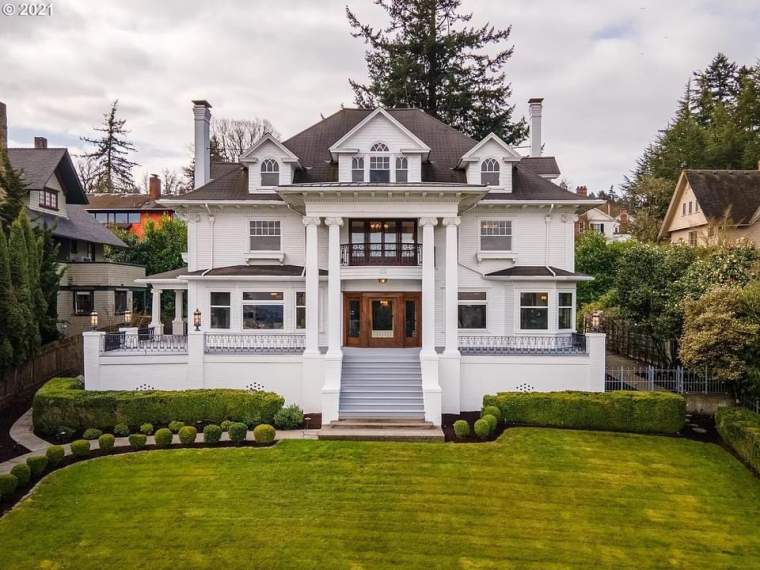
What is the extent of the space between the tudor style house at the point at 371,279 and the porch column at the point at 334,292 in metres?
0.05

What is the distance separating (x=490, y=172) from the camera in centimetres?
1902

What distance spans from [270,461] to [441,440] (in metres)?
4.92

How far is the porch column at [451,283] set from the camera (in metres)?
16.0

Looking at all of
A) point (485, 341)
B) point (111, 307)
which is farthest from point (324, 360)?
point (111, 307)

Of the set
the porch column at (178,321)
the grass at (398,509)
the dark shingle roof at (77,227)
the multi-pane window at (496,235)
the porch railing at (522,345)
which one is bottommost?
the grass at (398,509)

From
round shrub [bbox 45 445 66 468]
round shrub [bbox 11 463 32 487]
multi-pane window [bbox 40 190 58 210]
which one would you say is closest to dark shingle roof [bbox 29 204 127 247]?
multi-pane window [bbox 40 190 58 210]

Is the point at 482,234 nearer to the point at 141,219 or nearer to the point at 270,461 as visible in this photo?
the point at 270,461

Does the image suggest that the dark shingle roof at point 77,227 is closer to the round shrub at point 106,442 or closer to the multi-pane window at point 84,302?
the multi-pane window at point 84,302

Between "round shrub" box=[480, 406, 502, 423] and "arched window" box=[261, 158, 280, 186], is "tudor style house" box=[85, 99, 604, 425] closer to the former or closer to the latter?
"arched window" box=[261, 158, 280, 186]

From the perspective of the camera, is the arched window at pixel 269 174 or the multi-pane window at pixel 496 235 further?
the multi-pane window at pixel 496 235

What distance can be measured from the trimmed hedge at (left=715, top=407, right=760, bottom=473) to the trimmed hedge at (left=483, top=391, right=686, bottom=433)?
1.02m

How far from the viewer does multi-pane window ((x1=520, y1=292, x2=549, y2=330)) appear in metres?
18.8

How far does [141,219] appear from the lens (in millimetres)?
46406

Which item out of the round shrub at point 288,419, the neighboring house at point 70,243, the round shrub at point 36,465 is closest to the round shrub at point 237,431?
the round shrub at point 288,419
